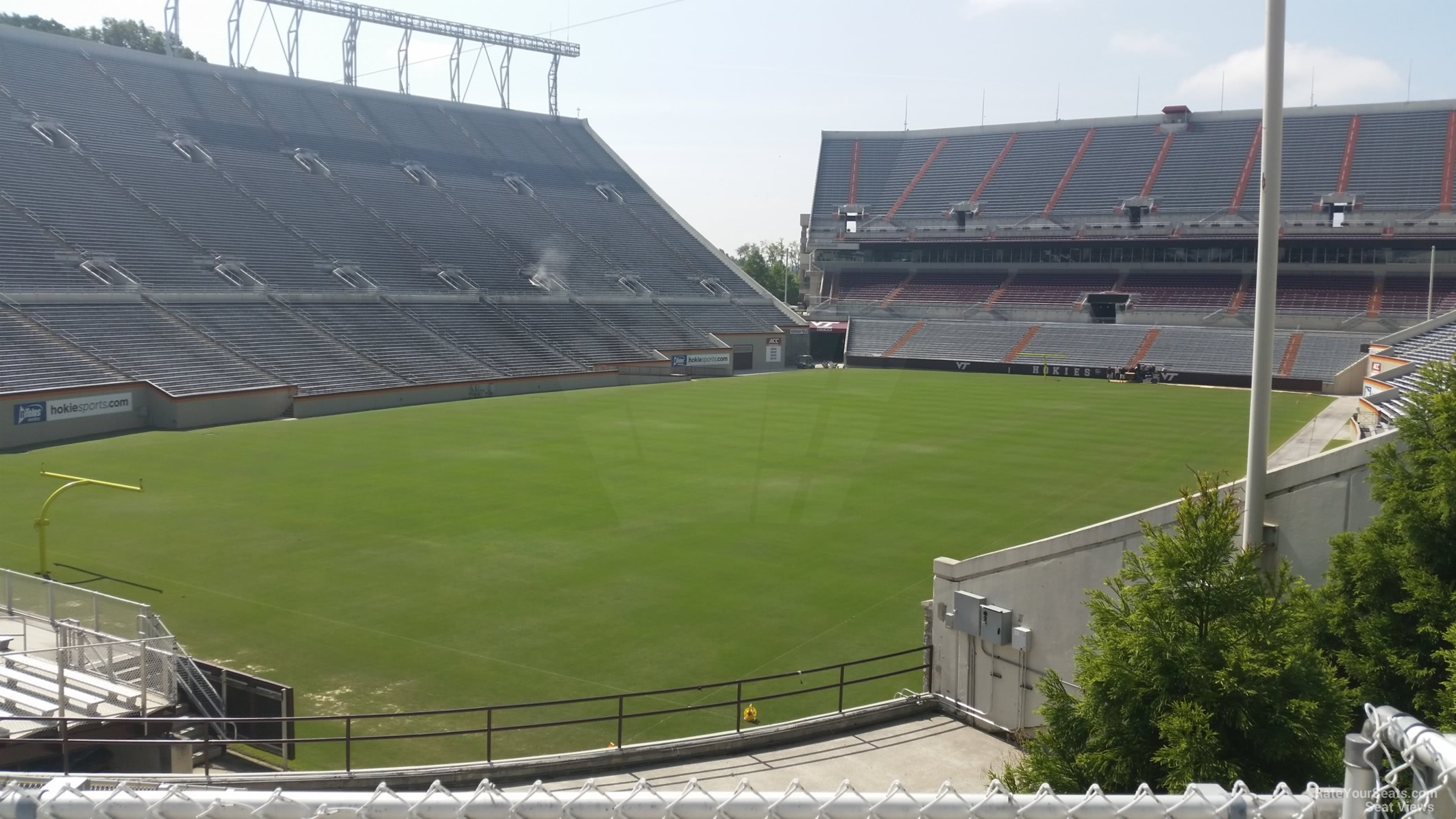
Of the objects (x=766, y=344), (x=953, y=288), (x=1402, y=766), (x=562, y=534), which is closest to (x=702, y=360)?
(x=766, y=344)

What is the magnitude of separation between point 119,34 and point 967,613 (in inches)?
3704

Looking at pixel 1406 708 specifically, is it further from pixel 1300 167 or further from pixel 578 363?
pixel 1300 167

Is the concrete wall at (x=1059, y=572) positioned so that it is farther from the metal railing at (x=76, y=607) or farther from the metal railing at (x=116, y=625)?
the metal railing at (x=76, y=607)

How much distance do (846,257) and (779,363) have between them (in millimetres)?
17888

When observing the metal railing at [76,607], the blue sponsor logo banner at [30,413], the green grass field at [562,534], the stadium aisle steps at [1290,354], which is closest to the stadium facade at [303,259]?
the blue sponsor logo banner at [30,413]

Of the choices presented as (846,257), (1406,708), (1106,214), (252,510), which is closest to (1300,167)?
(1106,214)

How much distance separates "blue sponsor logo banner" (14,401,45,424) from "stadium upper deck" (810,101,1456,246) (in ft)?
195

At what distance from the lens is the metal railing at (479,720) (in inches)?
405

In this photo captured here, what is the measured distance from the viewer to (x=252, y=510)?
23.7 m

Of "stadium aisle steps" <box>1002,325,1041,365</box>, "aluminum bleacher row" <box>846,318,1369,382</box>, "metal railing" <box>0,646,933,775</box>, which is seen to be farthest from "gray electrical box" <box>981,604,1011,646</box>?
"stadium aisle steps" <box>1002,325,1041,365</box>

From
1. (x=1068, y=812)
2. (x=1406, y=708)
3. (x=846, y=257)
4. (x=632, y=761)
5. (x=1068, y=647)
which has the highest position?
(x=846, y=257)

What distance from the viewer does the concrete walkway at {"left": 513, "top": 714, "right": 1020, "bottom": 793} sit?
10461 mm

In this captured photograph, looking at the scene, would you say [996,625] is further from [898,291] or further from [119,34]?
[119,34]

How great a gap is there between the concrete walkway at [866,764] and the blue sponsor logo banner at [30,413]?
2981 centimetres
